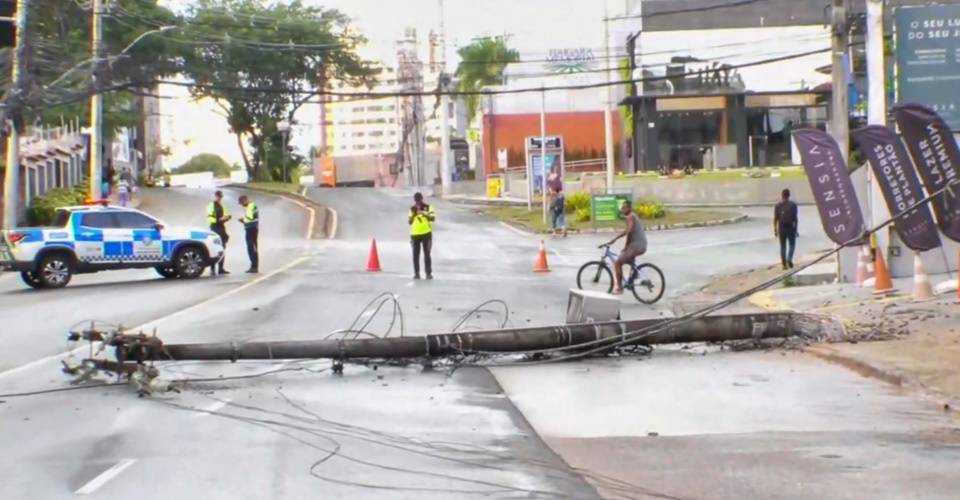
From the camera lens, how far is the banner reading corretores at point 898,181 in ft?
68.1

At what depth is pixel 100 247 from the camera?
29.3 metres

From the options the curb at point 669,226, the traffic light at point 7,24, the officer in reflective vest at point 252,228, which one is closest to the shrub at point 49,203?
the traffic light at point 7,24

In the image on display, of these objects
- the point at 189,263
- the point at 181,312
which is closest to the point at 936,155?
the point at 181,312

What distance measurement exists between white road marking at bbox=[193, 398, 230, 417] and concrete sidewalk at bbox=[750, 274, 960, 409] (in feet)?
22.6

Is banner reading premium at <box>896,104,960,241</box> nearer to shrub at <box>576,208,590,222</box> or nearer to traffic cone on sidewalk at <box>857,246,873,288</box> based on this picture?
traffic cone on sidewalk at <box>857,246,873,288</box>

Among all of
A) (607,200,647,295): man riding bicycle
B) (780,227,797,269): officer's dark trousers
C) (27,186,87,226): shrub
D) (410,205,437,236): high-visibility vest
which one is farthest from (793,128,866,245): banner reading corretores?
(27,186,87,226): shrub

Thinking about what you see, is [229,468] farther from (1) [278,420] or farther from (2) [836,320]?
(2) [836,320]

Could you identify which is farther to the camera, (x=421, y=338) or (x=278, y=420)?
(x=421, y=338)

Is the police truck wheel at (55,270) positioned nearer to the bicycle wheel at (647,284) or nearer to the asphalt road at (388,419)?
the asphalt road at (388,419)

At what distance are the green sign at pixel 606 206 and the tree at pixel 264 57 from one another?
33153 millimetres

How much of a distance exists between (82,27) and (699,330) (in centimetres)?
4314

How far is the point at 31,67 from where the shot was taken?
33.6 metres

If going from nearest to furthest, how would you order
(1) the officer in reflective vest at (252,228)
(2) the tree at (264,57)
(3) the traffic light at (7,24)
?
(1) the officer in reflective vest at (252,228) → (3) the traffic light at (7,24) → (2) the tree at (264,57)

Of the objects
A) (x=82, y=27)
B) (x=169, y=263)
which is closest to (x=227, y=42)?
(x=82, y=27)
